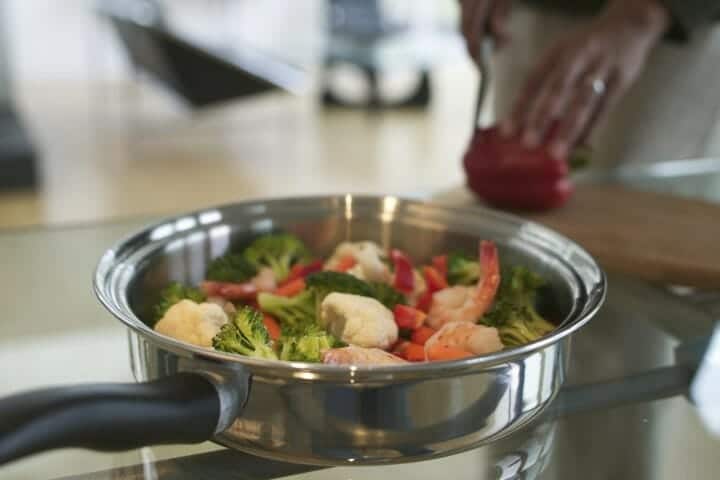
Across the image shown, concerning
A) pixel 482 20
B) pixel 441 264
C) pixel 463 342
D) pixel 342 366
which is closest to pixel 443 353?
pixel 463 342

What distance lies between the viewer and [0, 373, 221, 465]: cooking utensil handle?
0.48 m

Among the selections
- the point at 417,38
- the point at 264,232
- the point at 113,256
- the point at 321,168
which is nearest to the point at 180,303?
the point at 113,256

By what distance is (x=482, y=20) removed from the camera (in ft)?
4.64

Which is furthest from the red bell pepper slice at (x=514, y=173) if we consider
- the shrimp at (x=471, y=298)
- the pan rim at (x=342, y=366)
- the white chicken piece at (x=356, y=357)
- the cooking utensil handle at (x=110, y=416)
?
the cooking utensil handle at (x=110, y=416)

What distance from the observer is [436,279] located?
2.87 ft

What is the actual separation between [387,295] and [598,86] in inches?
20.5

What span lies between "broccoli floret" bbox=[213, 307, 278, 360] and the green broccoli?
199 millimetres

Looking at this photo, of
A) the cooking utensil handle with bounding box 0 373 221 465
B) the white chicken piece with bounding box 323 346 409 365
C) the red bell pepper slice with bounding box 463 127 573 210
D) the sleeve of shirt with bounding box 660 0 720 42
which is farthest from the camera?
the sleeve of shirt with bounding box 660 0 720 42

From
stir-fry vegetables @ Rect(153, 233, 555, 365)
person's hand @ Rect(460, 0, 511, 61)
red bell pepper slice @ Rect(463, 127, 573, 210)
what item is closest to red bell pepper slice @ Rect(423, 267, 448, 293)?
stir-fry vegetables @ Rect(153, 233, 555, 365)

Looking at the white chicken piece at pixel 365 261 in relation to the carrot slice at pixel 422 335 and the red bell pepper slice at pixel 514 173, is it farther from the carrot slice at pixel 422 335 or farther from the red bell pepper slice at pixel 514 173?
the red bell pepper slice at pixel 514 173

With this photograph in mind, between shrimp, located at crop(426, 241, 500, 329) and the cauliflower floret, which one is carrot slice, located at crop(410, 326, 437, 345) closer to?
shrimp, located at crop(426, 241, 500, 329)

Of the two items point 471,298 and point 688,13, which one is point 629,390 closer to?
point 471,298

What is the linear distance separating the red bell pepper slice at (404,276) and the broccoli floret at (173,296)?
0.18 metres

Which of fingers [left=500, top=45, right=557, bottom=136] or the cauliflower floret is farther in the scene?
fingers [left=500, top=45, right=557, bottom=136]
